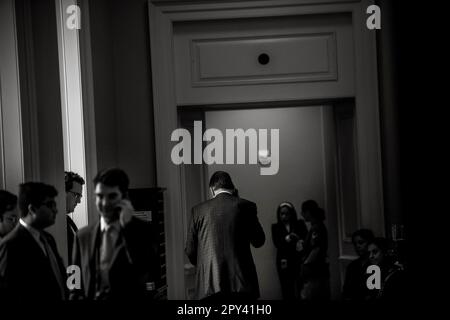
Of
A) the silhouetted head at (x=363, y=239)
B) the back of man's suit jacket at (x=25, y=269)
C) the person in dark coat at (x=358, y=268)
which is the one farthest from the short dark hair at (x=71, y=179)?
the silhouetted head at (x=363, y=239)

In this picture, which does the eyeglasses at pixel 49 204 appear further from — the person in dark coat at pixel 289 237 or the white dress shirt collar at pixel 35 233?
the person in dark coat at pixel 289 237

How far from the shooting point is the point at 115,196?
0.74 meters

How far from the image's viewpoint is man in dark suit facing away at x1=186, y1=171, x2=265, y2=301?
1.08m

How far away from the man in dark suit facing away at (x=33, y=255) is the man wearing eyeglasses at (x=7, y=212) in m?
0.06

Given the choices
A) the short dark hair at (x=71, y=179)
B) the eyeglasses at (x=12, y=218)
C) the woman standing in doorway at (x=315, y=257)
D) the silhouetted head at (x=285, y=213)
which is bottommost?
the woman standing in doorway at (x=315, y=257)

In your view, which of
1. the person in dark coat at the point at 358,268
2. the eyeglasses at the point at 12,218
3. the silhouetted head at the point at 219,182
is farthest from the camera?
the person in dark coat at the point at 358,268

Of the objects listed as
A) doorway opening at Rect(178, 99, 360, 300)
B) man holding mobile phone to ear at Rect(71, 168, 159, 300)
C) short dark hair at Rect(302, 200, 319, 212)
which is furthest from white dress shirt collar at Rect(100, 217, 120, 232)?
short dark hair at Rect(302, 200, 319, 212)

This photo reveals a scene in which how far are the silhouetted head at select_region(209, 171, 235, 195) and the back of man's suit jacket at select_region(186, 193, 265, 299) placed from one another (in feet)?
0.05

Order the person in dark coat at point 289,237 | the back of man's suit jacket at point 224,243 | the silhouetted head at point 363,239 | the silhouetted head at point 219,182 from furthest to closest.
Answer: the person in dark coat at point 289,237 < the silhouetted head at point 363,239 < the silhouetted head at point 219,182 < the back of man's suit jacket at point 224,243

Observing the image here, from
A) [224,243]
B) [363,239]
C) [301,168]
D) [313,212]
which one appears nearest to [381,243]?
[363,239]

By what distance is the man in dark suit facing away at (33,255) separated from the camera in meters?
0.76

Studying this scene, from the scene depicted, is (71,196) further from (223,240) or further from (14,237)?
(223,240)
